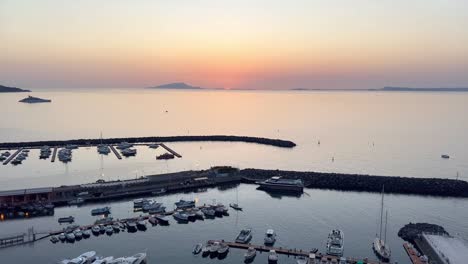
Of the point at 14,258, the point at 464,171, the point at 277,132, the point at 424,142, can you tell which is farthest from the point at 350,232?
the point at 277,132

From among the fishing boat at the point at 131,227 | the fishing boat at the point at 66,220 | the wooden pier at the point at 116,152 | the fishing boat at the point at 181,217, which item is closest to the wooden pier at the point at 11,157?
the wooden pier at the point at 116,152

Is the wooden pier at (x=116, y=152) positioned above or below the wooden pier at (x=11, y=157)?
above

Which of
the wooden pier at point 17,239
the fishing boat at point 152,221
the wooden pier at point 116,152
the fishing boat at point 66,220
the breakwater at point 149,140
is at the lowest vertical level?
the wooden pier at point 17,239

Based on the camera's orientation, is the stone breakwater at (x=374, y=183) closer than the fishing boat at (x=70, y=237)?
No

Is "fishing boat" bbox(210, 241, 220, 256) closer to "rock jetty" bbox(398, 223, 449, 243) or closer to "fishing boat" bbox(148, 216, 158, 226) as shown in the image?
"fishing boat" bbox(148, 216, 158, 226)

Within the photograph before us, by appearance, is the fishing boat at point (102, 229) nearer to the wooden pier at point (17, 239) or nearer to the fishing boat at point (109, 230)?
the fishing boat at point (109, 230)
